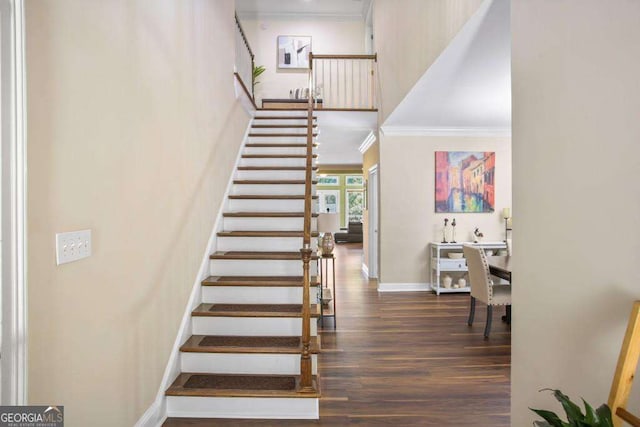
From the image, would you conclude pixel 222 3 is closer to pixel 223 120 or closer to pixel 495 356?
pixel 223 120

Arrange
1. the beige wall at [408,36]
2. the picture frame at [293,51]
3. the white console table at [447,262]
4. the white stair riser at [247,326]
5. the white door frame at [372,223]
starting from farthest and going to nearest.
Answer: the picture frame at [293,51] < the white door frame at [372,223] < the white console table at [447,262] < the white stair riser at [247,326] < the beige wall at [408,36]

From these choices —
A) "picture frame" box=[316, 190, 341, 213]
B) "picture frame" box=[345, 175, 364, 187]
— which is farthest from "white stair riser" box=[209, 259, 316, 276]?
"picture frame" box=[345, 175, 364, 187]

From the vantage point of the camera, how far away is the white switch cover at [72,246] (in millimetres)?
1361

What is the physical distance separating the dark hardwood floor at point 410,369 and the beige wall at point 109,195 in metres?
0.81

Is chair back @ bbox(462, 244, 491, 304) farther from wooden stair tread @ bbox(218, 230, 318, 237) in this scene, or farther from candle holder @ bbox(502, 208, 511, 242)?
candle holder @ bbox(502, 208, 511, 242)

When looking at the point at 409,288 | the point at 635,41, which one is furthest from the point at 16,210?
the point at 409,288

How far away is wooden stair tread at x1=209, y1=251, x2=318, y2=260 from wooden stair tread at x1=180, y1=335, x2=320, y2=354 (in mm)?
765

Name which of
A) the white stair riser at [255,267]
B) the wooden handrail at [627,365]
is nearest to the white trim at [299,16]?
the white stair riser at [255,267]

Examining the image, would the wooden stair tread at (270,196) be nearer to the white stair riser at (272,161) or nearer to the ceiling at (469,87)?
the white stair riser at (272,161)

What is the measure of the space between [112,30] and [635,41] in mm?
2155

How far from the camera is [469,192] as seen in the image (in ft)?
18.8

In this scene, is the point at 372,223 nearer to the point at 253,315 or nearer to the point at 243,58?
the point at 243,58

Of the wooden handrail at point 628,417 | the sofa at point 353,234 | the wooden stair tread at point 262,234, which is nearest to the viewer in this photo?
the wooden handrail at point 628,417

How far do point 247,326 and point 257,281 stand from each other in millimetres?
430
